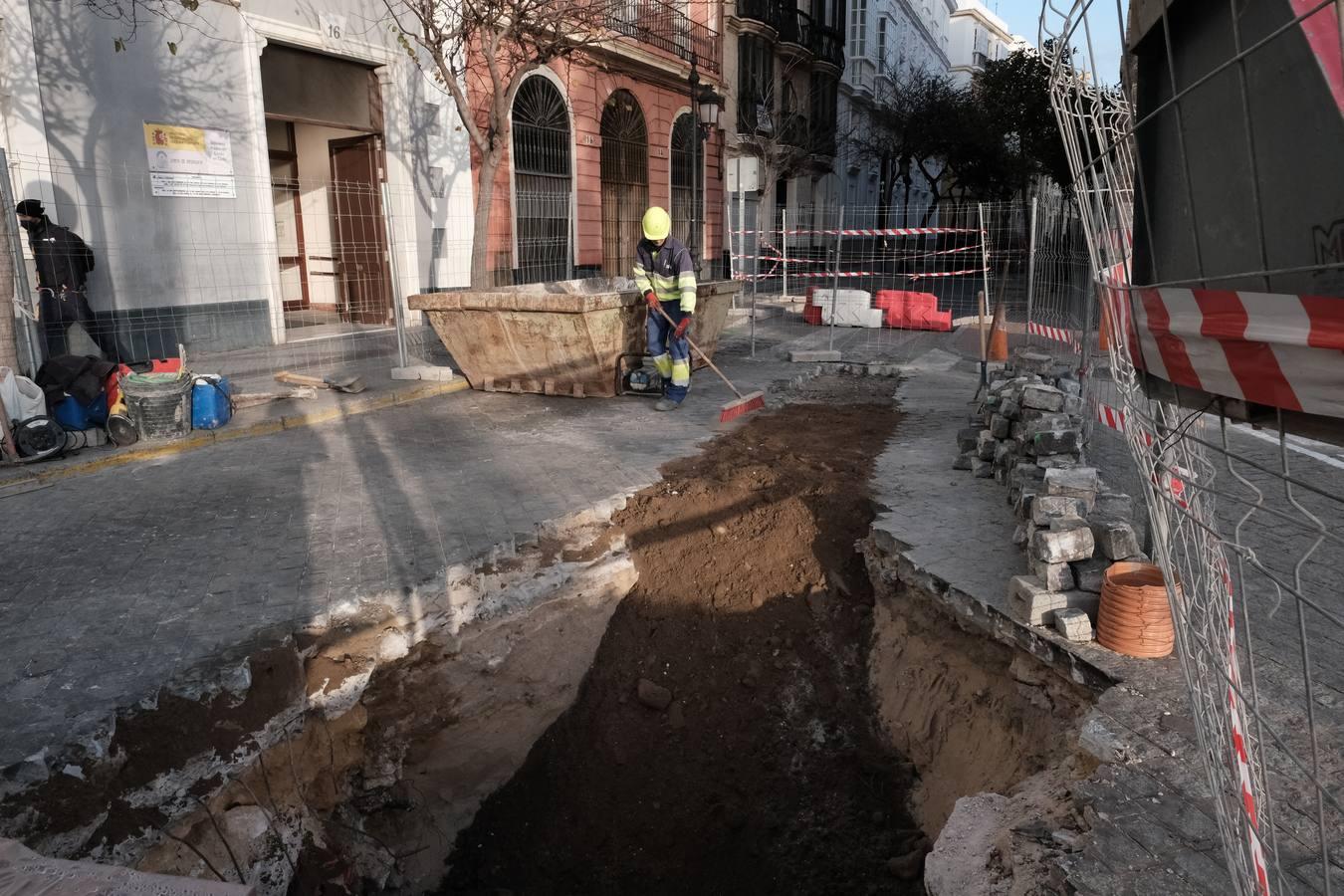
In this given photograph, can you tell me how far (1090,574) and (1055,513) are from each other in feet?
1.13

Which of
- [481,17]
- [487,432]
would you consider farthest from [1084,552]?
[481,17]

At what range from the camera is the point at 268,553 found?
478 centimetres

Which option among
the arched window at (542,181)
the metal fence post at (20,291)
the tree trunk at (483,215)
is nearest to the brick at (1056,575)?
the metal fence post at (20,291)

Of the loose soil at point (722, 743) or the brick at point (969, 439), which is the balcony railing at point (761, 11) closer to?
the brick at point (969, 439)

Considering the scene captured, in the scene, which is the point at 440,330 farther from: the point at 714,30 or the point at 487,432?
the point at 714,30

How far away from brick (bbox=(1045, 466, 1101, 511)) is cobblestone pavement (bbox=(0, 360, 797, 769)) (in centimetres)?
266

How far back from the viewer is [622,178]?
1902cm

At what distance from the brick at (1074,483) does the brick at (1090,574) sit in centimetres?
48

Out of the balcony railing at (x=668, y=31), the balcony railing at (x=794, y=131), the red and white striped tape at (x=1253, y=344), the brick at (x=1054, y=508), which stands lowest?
the brick at (x=1054, y=508)

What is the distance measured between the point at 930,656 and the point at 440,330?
6516 mm

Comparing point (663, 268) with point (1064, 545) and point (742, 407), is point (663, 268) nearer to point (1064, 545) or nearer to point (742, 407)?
point (742, 407)

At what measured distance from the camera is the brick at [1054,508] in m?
3.95

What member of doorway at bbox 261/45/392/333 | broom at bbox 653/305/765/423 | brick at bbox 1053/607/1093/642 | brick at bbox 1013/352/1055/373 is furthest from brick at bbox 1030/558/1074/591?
doorway at bbox 261/45/392/333

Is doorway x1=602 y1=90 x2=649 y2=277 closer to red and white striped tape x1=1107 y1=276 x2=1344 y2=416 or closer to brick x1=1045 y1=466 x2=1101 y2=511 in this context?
brick x1=1045 y1=466 x2=1101 y2=511
